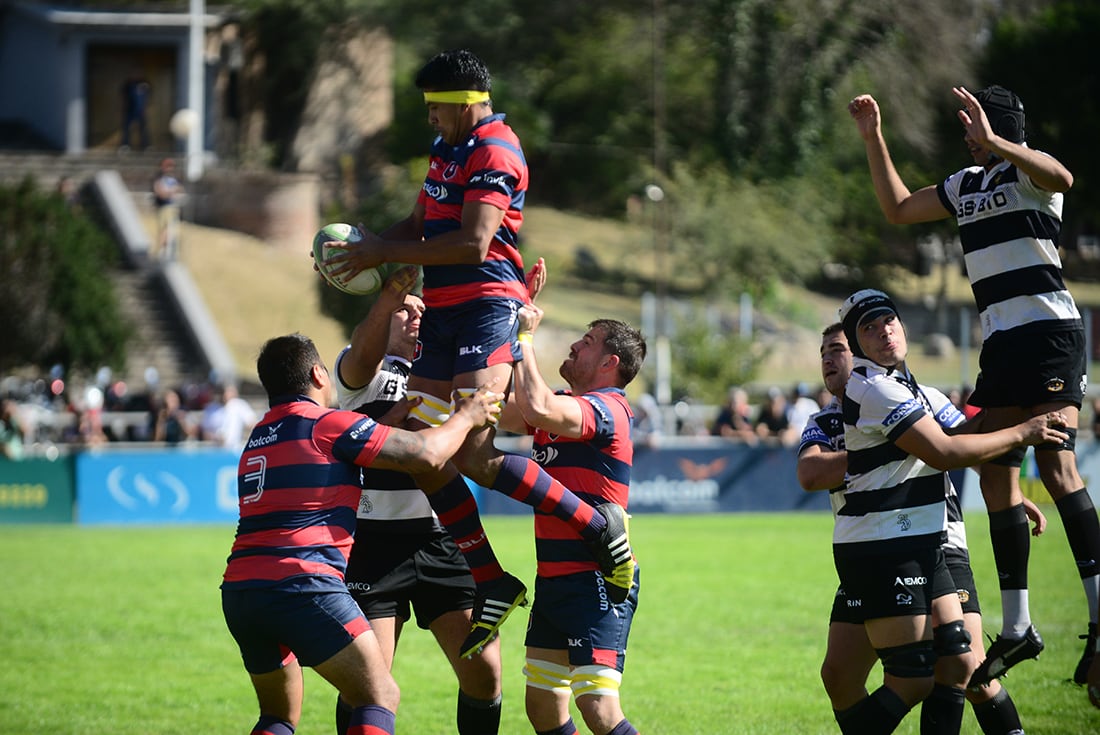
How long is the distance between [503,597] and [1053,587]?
9893mm

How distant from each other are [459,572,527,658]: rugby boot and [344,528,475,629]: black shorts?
42cm

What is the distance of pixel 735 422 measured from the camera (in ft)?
91.4

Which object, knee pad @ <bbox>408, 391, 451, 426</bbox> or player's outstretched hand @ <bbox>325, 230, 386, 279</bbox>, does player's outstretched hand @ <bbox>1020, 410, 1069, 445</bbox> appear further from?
player's outstretched hand @ <bbox>325, 230, 386, 279</bbox>

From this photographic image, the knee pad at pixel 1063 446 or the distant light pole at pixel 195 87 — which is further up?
the distant light pole at pixel 195 87

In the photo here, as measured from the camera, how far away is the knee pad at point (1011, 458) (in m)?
7.49

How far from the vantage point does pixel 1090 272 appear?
45.2 m

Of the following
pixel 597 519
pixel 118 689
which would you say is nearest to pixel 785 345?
pixel 118 689

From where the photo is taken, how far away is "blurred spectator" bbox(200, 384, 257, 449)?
25.7m

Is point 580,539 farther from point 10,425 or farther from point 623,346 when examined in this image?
point 10,425

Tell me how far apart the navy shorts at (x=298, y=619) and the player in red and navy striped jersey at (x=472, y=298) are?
978 mm

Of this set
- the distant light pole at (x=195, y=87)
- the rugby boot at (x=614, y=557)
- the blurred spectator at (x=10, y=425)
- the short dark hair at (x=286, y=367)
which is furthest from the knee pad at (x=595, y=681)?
the distant light pole at (x=195, y=87)

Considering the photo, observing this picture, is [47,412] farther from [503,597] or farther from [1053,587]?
[503,597]

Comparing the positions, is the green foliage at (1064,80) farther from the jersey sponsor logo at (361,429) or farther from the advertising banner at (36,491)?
the jersey sponsor logo at (361,429)

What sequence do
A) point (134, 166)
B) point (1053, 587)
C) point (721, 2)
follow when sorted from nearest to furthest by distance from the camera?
point (1053, 587), point (134, 166), point (721, 2)
